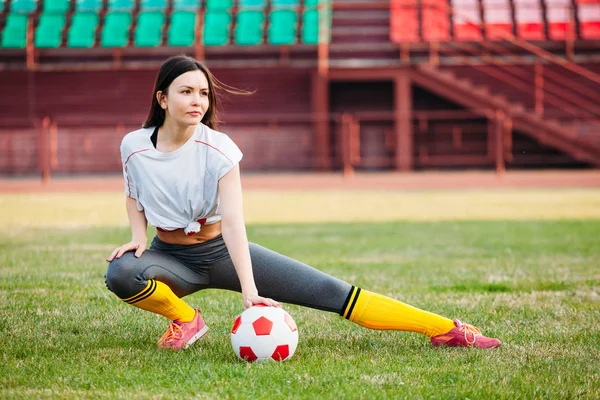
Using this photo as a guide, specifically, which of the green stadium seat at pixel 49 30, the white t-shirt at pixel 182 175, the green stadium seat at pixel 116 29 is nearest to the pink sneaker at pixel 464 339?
the white t-shirt at pixel 182 175

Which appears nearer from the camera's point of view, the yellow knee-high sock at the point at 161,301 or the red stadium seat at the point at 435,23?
the yellow knee-high sock at the point at 161,301

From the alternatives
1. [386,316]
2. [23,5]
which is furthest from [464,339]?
[23,5]

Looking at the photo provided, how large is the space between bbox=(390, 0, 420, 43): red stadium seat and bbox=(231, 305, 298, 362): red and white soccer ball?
64.8 feet

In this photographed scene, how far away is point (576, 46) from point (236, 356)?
20.8 meters

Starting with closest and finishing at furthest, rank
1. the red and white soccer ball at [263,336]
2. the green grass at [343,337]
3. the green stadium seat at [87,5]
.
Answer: the green grass at [343,337]
the red and white soccer ball at [263,336]
the green stadium seat at [87,5]

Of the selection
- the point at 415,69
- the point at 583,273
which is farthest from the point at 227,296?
the point at 415,69

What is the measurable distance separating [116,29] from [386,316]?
2159 centimetres

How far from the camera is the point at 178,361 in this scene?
364cm

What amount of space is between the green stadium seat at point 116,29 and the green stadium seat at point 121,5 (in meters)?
0.28

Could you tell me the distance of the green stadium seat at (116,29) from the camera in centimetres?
2377

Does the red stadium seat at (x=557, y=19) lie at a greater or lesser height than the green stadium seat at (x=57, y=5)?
lesser

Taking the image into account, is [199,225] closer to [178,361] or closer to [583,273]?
[178,361]

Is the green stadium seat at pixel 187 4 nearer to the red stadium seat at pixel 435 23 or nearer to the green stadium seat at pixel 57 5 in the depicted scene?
the green stadium seat at pixel 57 5

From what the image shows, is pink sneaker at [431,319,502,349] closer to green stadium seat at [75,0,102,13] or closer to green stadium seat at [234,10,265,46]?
green stadium seat at [234,10,265,46]
